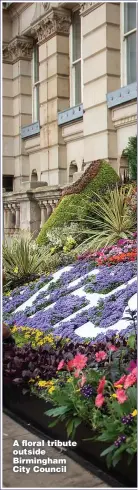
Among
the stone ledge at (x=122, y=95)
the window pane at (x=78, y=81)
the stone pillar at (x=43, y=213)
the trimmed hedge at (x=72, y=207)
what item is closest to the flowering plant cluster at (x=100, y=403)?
the trimmed hedge at (x=72, y=207)

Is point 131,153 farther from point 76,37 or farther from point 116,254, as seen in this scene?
point 76,37

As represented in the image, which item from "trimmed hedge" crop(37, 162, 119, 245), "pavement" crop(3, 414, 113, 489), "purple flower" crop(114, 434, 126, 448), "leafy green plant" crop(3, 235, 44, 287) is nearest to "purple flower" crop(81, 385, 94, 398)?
"pavement" crop(3, 414, 113, 489)

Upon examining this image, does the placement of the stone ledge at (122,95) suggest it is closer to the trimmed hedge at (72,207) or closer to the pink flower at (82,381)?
the trimmed hedge at (72,207)

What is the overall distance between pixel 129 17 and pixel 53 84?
3.59m

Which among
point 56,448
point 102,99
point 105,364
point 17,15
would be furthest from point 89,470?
point 17,15

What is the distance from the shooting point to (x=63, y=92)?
17688 mm

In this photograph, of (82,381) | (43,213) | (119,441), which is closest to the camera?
(119,441)

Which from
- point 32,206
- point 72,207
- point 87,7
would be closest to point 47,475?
point 72,207

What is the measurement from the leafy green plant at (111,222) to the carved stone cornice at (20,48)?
36.4 feet

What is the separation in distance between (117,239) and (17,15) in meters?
12.6

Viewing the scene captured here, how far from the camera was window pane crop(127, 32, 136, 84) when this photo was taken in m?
14.7

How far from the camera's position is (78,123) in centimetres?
1686

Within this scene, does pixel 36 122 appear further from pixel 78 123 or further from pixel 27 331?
pixel 27 331

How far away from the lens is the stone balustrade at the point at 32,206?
1186 centimetres
